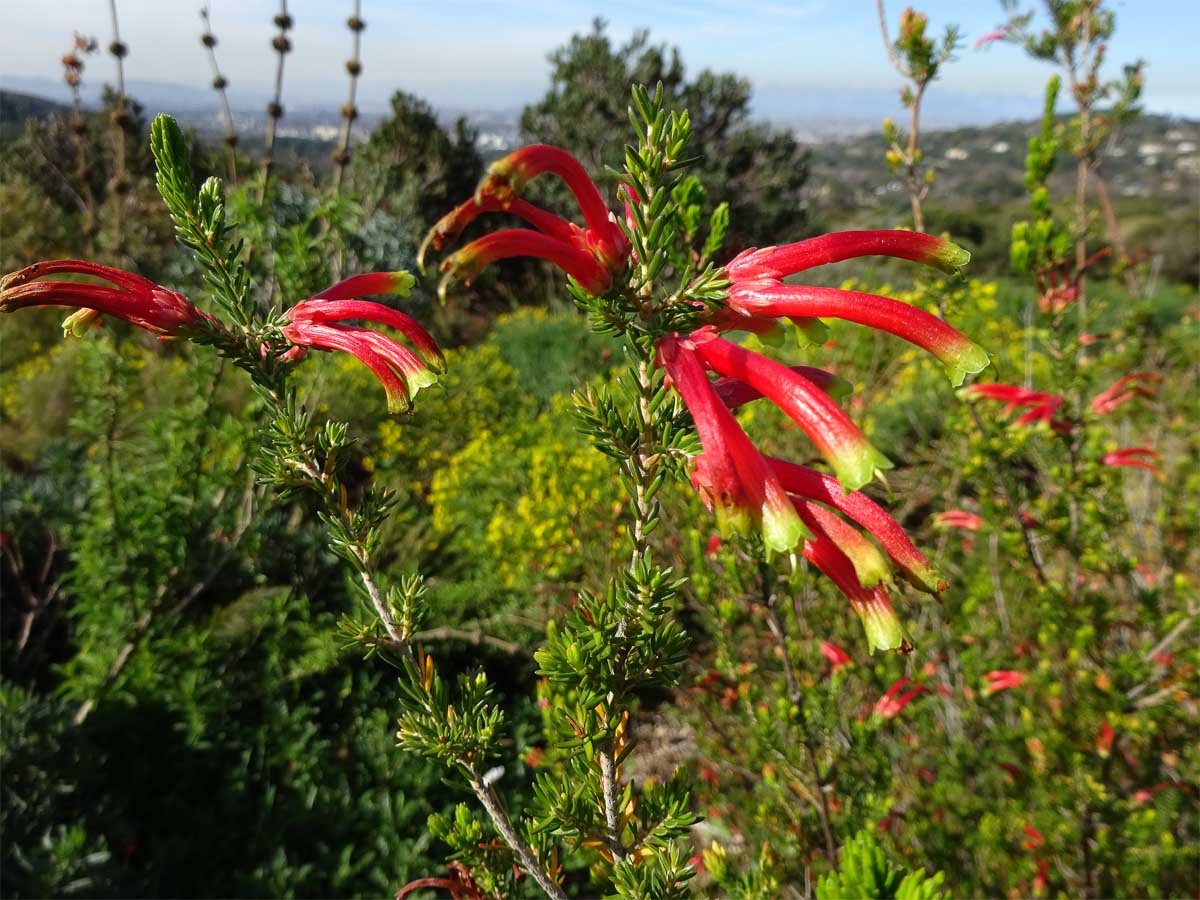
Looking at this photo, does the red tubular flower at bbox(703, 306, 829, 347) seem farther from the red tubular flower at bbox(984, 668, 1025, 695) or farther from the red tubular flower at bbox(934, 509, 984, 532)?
the red tubular flower at bbox(984, 668, 1025, 695)

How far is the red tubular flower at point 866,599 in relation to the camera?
73cm

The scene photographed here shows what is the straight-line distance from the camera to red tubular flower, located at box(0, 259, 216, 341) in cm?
69

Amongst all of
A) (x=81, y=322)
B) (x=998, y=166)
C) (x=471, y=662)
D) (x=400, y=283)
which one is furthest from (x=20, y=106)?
(x=998, y=166)

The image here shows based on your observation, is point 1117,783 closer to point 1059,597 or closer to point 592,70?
point 1059,597

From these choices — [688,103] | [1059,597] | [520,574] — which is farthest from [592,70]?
[1059,597]

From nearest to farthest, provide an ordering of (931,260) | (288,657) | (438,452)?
(931,260) < (288,657) < (438,452)

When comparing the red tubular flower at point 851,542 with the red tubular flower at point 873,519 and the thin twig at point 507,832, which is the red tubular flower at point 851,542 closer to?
the red tubular flower at point 873,519

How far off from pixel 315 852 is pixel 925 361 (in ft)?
18.7

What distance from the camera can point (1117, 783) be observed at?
2.17 m

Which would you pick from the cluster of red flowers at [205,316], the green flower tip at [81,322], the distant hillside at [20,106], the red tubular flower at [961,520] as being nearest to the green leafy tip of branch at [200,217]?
the cluster of red flowers at [205,316]

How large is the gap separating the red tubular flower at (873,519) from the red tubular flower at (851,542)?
0.02m

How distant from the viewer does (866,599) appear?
2.46 feet

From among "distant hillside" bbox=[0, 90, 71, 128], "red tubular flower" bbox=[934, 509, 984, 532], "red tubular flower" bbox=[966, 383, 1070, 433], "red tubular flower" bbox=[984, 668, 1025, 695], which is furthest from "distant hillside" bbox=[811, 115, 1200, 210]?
"red tubular flower" bbox=[984, 668, 1025, 695]

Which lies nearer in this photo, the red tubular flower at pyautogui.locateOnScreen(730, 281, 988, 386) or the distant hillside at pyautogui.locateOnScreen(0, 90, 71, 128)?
the red tubular flower at pyautogui.locateOnScreen(730, 281, 988, 386)
